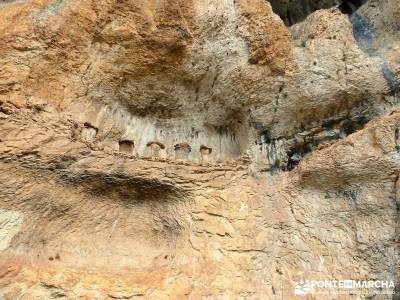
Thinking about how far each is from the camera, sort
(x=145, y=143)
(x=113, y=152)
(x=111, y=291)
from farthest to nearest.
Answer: (x=145, y=143)
(x=113, y=152)
(x=111, y=291)

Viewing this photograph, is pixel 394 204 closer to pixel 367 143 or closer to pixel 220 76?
pixel 367 143

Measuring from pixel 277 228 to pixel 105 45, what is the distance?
13.0 feet

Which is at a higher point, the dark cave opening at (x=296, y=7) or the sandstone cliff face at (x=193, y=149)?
the dark cave opening at (x=296, y=7)

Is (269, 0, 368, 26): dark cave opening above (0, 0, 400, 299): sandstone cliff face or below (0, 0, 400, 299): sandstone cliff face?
above

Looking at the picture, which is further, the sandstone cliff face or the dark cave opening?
the dark cave opening

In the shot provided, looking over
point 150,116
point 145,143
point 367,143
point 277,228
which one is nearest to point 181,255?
point 277,228

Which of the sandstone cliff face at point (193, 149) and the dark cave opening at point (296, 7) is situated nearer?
the sandstone cliff face at point (193, 149)

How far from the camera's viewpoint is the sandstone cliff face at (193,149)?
566 centimetres

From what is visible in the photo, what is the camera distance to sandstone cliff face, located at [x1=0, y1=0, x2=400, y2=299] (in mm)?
5656

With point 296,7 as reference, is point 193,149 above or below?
below

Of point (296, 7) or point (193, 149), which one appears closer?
point (193, 149)

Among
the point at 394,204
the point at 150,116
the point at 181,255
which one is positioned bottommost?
the point at 181,255

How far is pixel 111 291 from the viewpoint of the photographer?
17.6 feet

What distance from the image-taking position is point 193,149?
745cm
